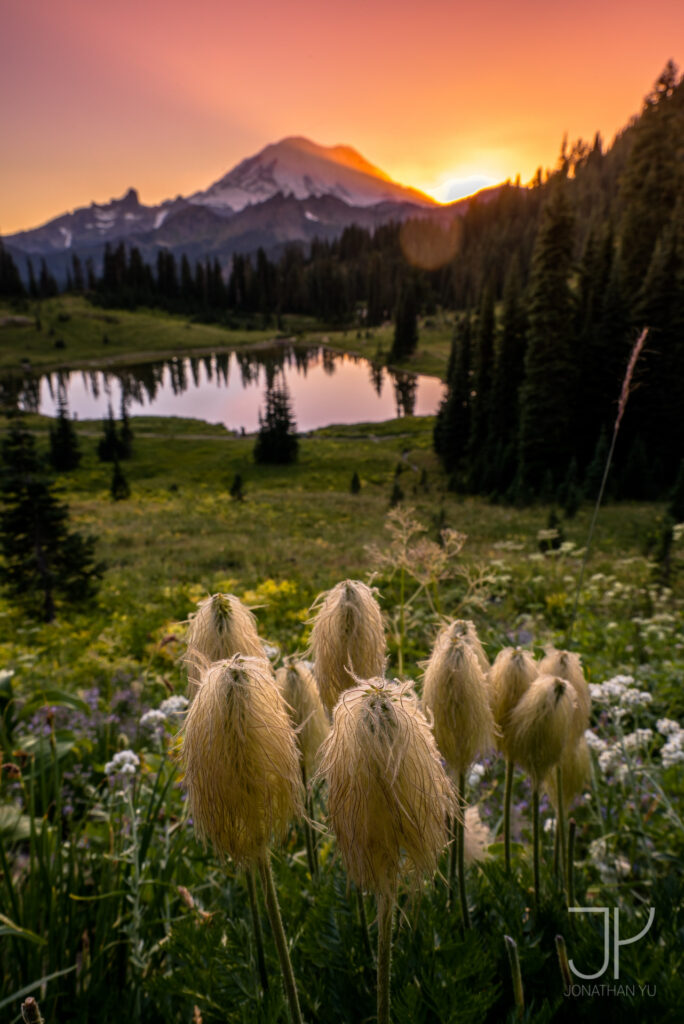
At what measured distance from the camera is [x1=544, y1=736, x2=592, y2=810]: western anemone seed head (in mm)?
2072

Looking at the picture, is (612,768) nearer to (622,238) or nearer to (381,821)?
(381,821)

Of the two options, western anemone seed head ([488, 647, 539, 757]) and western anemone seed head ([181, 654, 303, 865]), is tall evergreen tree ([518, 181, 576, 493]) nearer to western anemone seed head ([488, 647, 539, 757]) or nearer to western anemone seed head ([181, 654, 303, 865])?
western anemone seed head ([488, 647, 539, 757])

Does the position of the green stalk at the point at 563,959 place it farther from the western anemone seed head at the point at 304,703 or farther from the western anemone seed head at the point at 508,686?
the western anemone seed head at the point at 304,703

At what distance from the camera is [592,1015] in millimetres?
1486

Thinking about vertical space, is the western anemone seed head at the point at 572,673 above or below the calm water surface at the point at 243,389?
above

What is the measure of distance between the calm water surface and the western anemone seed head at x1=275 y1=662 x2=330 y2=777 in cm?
6603

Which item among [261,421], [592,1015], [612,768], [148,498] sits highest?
[592,1015]

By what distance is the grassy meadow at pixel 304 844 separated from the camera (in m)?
1.50

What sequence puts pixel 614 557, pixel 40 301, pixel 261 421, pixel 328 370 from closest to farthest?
pixel 614 557, pixel 261 421, pixel 328 370, pixel 40 301

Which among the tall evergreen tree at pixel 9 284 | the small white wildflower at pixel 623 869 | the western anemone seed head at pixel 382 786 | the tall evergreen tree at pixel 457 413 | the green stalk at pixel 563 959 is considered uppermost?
the tall evergreen tree at pixel 9 284

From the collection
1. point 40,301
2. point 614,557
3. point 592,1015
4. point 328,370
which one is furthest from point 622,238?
point 40,301

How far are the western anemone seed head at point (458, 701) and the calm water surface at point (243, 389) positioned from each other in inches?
2605

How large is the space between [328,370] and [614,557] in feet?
309

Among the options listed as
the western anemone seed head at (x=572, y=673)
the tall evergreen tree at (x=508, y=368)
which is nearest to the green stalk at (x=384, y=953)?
the western anemone seed head at (x=572, y=673)
